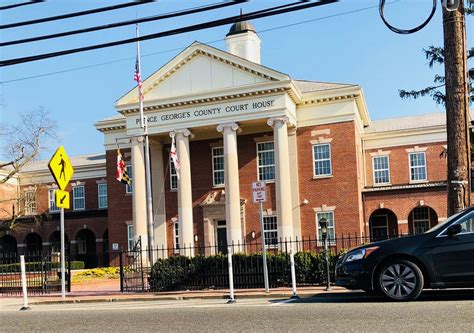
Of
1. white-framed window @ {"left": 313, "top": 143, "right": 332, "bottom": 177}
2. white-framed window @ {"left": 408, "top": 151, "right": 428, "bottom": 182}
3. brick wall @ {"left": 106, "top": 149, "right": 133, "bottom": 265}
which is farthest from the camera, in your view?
brick wall @ {"left": 106, "top": 149, "right": 133, "bottom": 265}

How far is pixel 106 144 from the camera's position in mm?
41750

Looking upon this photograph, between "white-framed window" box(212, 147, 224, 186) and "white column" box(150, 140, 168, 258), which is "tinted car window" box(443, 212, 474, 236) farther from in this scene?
"white column" box(150, 140, 168, 258)

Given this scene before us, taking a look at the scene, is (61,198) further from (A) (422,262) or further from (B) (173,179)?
(B) (173,179)

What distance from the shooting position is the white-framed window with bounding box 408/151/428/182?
4009cm

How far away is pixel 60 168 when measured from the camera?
663 inches

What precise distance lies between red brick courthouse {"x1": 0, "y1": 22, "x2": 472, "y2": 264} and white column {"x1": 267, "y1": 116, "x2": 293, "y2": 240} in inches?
2.2

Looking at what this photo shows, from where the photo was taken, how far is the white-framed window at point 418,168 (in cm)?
4009

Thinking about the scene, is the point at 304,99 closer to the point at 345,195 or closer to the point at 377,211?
the point at 345,195

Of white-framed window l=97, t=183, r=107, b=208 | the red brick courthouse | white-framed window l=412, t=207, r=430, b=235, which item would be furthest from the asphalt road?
white-framed window l=97, t=183, r=107, b=208

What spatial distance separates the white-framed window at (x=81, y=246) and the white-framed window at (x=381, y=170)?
23900 mm

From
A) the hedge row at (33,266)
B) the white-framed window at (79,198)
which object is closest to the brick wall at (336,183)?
the hedge row at (33,266)

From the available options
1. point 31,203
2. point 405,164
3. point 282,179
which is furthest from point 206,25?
point 31,203

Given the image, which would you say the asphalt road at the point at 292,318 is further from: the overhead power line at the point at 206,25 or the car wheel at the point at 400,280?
the overhead power line at the point at 206,25

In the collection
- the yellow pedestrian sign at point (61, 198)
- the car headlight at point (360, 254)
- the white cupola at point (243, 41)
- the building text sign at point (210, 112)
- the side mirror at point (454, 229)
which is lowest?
the car headlight at point (360, 254)
